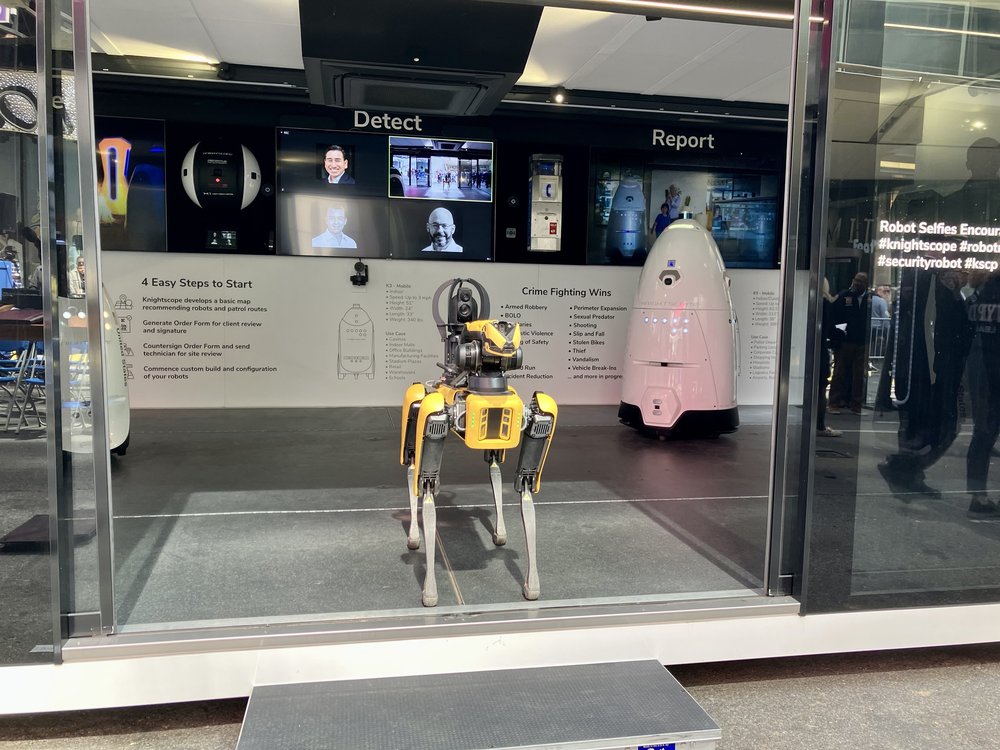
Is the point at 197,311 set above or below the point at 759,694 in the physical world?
above

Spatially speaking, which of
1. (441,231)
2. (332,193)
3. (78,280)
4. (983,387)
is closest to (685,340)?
(441,231)

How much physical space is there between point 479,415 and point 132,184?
18.8ft

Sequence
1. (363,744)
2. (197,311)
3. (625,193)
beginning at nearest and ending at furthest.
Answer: (363,744)
(197,311)
(625,193)

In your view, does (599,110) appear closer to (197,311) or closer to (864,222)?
(197,311)

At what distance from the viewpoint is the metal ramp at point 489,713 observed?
80.7 inches

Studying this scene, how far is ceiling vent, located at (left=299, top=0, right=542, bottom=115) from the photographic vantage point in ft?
12.6

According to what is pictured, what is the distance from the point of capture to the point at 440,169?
7352mm

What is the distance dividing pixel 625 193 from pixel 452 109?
2.82m

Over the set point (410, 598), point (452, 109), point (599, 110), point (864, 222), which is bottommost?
point (410, 598)

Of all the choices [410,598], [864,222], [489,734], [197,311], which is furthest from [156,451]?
[864,222]

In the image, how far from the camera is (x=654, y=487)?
4734mm

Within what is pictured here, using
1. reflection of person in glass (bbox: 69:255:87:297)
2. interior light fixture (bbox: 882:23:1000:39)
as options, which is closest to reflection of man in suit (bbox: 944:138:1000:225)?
interior light fixture (bbox: 882:23:1000:39)

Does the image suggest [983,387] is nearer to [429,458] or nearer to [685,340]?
[429,458]

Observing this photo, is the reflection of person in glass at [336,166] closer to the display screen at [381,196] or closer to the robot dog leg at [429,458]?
the display screen at [381,196]
